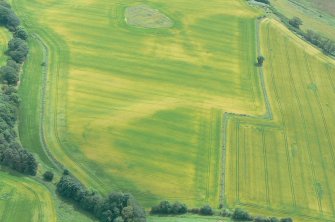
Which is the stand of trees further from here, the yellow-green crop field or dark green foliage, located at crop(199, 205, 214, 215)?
dark green foliage, located at crop(199, 205, 214, 215)

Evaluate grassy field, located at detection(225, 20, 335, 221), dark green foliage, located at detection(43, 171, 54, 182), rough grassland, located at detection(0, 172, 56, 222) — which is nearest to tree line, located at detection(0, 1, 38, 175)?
dark green foliage, located at detection(43, 171, 54, 182)

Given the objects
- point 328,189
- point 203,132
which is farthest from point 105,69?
point 328,189

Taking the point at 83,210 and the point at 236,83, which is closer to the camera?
the point at 83,210

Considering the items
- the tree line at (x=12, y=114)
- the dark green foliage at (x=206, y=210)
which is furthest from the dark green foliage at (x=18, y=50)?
the dark green foliage at (x=206, y=210)

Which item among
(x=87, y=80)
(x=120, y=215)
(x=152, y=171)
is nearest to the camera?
(x=120, y=215)

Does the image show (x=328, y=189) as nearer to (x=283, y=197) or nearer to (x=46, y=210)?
(x=283, y=197)

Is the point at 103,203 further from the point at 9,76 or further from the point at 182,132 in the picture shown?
the point at 9,76
